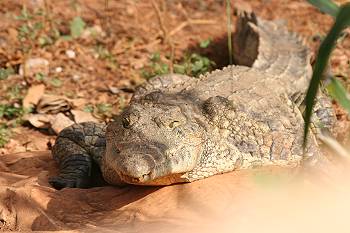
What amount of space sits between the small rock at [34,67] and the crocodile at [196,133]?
1368mm

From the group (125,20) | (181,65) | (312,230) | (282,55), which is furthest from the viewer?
(125,20)

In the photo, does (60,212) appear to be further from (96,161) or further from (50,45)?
(50,45)

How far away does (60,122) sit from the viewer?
5699 millimetres

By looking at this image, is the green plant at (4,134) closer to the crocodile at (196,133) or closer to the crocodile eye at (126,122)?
the crocodile at (196,133)

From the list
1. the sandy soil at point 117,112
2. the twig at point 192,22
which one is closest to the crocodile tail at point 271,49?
the sandy soil at point 117,112

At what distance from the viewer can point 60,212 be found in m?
3.90

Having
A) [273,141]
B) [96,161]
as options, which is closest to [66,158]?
[96,161]

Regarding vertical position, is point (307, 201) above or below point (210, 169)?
above

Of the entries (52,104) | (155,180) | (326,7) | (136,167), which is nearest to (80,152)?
(52,104)

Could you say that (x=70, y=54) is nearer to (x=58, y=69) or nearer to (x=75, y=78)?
(x=58, y=69)

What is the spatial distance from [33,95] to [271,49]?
7.94 ft

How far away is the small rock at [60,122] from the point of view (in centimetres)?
564

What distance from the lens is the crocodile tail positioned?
5.94 metres

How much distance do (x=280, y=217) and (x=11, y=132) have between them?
3.04 m
